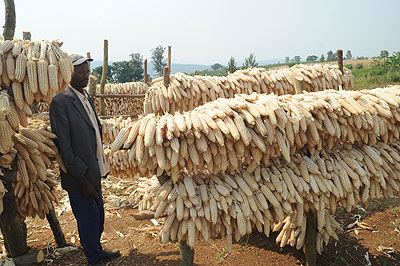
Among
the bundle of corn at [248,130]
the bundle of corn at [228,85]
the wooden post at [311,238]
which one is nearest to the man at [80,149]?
the bundle of corn at [248,130]

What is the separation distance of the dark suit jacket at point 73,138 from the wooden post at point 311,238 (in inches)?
90.0

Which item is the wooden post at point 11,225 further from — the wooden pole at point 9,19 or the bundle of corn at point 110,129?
the bundle of corn at point 110,129

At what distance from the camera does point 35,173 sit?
9.00 feet

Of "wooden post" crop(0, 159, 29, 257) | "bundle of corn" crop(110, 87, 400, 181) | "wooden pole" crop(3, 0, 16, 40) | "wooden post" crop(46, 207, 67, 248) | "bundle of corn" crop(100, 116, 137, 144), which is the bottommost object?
"wooden post" crop(46, 207, 67, 248)

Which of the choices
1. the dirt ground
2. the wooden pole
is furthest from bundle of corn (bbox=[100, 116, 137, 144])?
the wooden pole

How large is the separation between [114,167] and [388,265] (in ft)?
13.9

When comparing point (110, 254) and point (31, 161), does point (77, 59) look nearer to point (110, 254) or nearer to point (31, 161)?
point (31, 161)

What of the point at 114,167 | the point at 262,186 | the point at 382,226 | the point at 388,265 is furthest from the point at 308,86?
the point at 114,167

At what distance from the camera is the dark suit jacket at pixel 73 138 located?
2.61m

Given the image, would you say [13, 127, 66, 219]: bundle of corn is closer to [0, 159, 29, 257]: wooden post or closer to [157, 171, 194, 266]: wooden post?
[0, 159, 29, 257]: wooden post

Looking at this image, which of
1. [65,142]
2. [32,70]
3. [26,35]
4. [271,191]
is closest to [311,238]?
[271,191]

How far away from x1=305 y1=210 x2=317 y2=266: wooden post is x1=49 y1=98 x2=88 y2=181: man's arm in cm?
239

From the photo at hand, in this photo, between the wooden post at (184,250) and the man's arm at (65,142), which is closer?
the wooden post at (184,250)

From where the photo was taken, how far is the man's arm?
2.60 meters
